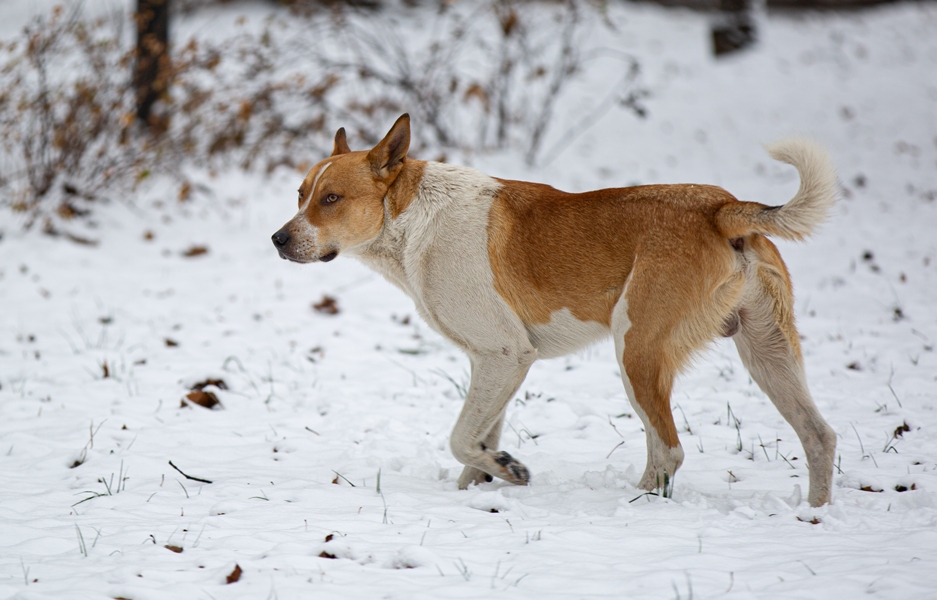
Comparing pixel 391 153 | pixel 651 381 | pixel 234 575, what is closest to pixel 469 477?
pixel 651 381

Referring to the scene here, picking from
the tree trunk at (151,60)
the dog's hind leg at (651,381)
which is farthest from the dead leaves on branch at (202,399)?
the tree trunk at (151,60)

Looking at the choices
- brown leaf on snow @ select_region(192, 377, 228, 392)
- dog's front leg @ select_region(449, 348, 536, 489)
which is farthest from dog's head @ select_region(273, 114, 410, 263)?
brown leaf on snow @ select_region(192, 377, 228, 392)

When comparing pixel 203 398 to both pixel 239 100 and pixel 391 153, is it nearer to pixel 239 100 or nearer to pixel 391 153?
pixel 391 153

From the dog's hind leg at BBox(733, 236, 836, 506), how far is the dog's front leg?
1148mm

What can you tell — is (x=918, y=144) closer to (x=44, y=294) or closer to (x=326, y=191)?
(x=326, y=191)

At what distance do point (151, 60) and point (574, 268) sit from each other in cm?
797

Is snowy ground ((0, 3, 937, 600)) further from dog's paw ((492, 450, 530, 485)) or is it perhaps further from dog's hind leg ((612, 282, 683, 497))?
dog's hind leg ((612, 282, 683, 497))

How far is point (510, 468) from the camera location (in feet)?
13.2

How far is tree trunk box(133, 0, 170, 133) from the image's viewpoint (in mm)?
9492

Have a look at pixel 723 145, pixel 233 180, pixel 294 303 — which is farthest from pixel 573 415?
pixel 723 145

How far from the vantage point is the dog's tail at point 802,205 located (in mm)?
3557

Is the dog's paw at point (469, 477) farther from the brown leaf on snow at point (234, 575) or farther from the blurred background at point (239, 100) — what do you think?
the blurred background at point (239, 100)

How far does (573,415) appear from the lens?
5.15m

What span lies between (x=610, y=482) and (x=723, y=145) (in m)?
10.9
